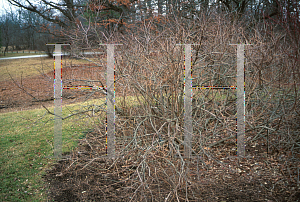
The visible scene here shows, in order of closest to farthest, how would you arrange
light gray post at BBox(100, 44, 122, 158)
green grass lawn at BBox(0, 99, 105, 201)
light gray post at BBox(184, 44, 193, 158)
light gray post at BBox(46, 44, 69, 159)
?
green grass lawn at BBox(0, 99, 105, 201)
light gray post at BBox(184, 44, 193, 158)
light gray post at BBox(46, 44, 69, 159)
light gray post at BBox(100, 44, 122, 158)

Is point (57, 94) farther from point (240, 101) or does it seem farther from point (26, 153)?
point (240, 101)

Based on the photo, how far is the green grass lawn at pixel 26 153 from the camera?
157 inches

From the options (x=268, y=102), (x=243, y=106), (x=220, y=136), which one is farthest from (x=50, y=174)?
(x=268, y=102)

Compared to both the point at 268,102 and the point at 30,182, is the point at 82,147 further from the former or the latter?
the point at 268,102

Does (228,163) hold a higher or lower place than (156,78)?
lower

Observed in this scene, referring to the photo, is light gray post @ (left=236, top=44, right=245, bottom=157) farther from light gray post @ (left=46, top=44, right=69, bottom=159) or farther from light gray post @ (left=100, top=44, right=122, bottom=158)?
light gray post @ (left=46, top=44, right=69, bottom=159)

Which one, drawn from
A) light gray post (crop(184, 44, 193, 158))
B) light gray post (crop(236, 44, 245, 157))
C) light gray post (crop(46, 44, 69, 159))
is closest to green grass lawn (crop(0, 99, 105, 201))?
light gray post (crop(46, 44, 69, 159))

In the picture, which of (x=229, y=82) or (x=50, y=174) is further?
(x=229, y=82)

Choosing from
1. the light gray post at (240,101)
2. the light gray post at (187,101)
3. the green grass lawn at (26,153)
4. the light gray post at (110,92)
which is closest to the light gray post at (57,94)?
the green grass lawn at (26,153)

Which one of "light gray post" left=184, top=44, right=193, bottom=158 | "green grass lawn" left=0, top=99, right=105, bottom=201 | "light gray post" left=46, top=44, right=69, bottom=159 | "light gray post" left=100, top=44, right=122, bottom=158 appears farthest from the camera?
"light gray post" left=100, top=44, right=122, bottom=158

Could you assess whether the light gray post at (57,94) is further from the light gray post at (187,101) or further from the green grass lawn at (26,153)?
the light gray post at (187,101)

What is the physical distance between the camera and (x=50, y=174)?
14.9ft

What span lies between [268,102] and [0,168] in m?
5.25

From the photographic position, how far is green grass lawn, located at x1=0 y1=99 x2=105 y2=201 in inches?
157
